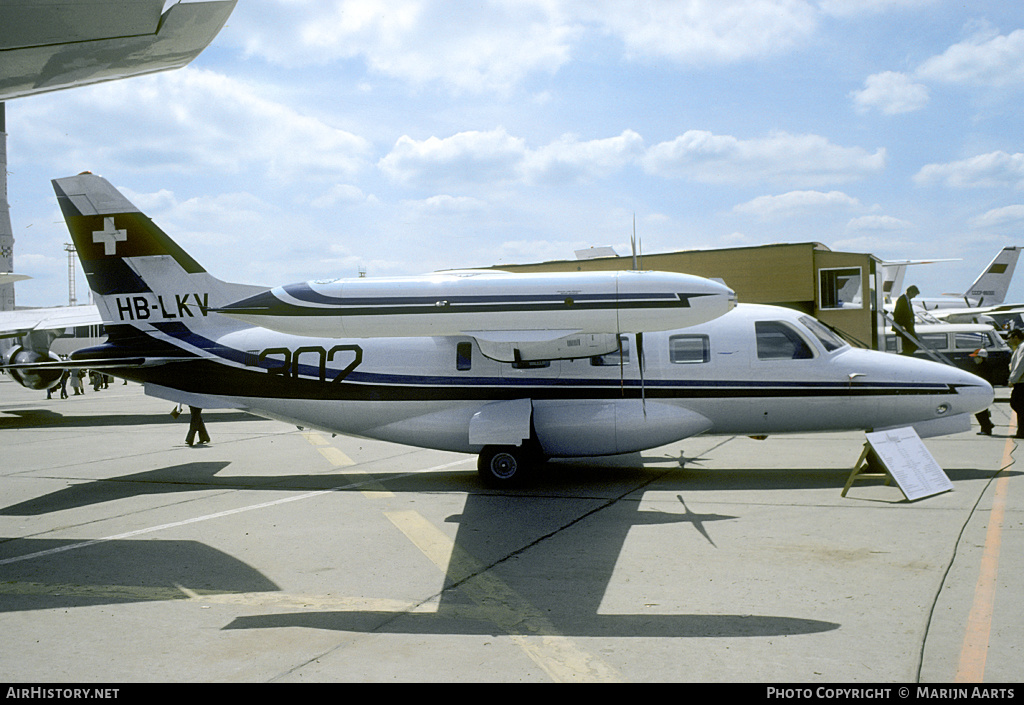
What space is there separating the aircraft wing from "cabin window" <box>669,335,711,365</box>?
59.0 ft

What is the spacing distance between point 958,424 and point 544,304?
7.14 m

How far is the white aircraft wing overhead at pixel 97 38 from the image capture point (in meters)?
Answer: 5.54

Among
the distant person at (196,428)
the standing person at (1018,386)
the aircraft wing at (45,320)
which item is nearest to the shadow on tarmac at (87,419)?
the aircraft wing at (45,320)

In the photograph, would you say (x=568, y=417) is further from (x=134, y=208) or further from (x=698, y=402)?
(x=134, y=208)

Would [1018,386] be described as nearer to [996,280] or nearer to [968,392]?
[968,392]

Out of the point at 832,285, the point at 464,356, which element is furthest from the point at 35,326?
the point at 832,285

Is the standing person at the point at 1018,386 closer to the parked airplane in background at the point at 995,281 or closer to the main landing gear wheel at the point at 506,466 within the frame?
the main landing gear wheel at the point at 506,466

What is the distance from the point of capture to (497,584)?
6.77 meters

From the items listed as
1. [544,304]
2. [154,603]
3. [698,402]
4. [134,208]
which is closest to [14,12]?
[154,603]

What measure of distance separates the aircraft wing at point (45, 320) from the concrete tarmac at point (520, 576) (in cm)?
1223

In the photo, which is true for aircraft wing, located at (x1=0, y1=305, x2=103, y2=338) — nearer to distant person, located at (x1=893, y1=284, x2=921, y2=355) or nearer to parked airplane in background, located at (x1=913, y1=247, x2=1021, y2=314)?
distant person, located at (x1=893, y1=284, x2=921, y2=355)

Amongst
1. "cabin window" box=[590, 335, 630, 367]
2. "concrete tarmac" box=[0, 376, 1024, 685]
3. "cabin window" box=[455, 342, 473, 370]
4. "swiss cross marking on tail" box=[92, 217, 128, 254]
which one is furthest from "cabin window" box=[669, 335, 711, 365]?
"swiss cross marking on tail" box=[92, 217, 128, 254]

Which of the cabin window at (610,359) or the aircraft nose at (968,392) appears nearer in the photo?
the aircraft nose at (968,392)

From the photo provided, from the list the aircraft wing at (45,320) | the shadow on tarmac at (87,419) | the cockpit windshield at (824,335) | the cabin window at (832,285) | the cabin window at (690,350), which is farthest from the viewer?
the cabin window at (832,285)
